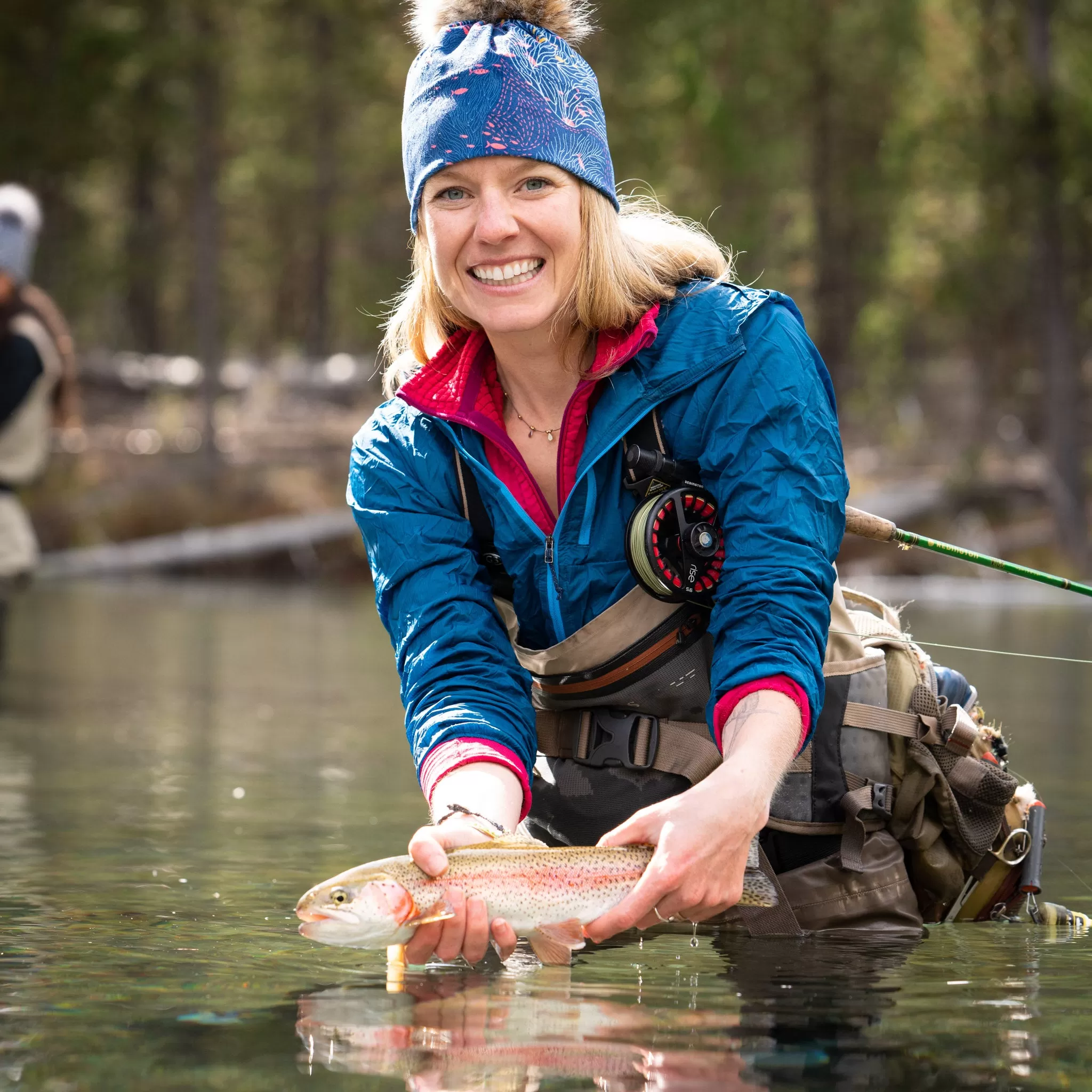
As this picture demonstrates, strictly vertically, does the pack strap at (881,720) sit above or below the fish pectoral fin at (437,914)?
above

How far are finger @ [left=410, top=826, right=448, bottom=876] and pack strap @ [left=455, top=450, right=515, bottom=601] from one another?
3.09ft

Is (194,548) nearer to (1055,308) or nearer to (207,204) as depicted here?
(207,204)

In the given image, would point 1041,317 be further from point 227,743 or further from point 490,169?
point 490,169

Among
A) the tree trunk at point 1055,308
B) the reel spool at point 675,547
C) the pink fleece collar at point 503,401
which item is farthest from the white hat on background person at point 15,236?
the tree trunk at point 1055,308

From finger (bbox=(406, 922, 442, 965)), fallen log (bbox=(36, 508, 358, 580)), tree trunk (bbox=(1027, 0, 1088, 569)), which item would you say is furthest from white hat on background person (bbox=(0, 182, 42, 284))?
tree trunk (bbox=(1027, 0, 1088, 569))

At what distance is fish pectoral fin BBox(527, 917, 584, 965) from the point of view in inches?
131

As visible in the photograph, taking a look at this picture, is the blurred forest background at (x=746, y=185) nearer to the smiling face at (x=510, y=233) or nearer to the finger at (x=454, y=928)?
the smiling face at (x=510, y=233)

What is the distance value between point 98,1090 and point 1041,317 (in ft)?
84.3

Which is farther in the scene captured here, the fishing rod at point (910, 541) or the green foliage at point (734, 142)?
the green foliage at point (734, 142)

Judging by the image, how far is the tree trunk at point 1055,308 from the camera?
25172 millimetres

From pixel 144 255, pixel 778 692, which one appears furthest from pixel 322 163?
pixel 778 692

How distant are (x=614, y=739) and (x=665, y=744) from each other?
12 cm

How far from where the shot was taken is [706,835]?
3.18m

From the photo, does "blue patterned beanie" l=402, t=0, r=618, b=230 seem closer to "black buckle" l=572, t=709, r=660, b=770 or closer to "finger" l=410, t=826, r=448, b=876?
"black buckle" l=572, t=709, r=660, b=770
